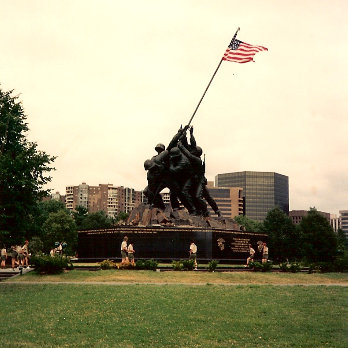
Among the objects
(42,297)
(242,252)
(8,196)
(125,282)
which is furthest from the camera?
(242,252)

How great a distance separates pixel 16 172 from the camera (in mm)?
31172

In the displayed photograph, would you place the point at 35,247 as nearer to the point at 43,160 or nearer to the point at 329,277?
the point at 43,160

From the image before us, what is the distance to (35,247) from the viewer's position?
8400 cm

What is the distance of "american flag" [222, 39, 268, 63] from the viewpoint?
2988 cm

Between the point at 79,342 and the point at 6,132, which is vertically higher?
the point at 6,132

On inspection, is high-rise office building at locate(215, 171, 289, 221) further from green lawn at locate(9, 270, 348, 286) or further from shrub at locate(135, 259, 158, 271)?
green lawn at locate(9, 270, 348, 286)

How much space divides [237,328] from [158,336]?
2.35 m

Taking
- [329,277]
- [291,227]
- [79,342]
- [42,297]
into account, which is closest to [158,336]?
[79,342]

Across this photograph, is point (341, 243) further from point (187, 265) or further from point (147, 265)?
point (147, 265)

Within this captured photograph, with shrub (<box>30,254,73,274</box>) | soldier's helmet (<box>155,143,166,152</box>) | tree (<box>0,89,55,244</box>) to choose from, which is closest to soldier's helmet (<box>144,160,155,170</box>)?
soldier's helmet (<box>155,143,166,152</box>)

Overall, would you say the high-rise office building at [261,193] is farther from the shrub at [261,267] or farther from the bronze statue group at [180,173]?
the shrub at [261,267]

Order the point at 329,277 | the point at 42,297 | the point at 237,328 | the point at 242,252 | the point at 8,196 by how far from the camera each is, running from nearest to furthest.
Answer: the point at 237,328 → the point at 42,297 → the point at 329,277 → the point at 8,196 → the point at 242,252

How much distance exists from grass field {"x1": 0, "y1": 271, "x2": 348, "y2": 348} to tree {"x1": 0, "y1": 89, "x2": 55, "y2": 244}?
9712 millimetres

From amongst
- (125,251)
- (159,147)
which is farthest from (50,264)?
(159,147)
